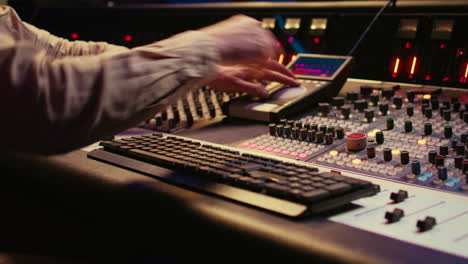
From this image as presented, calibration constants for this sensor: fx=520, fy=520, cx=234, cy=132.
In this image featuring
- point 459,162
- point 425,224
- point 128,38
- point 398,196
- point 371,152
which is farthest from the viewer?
point 128,38

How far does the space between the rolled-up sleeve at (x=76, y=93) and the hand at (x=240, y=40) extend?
4.5 inches

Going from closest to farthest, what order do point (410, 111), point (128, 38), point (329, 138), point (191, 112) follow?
point (329, 138) → point (410, 111) → point (191, 112) → point (128, 38)

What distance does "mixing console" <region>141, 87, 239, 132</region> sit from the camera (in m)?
1.45

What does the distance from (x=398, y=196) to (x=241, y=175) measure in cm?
26

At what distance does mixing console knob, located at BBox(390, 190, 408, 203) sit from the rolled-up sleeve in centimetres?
41

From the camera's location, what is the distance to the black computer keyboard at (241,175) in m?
0.78

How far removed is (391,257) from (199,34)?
0.53m

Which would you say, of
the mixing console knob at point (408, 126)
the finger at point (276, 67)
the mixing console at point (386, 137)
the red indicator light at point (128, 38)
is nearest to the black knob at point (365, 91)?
the mixing console at point (386, 137)

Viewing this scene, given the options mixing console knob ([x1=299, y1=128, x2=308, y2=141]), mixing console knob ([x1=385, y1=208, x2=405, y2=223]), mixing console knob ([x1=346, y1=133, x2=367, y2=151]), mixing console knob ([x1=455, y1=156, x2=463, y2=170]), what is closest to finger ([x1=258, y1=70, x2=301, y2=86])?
mixing console knob ([x1=299, y1=128, x2=308, y2=141])

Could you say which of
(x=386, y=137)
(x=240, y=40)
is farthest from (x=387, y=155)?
(x=240, y=40)

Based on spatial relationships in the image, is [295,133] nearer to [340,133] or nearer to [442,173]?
A: [340,133]

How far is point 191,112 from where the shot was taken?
1524mm

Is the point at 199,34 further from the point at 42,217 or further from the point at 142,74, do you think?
the point at 42,217

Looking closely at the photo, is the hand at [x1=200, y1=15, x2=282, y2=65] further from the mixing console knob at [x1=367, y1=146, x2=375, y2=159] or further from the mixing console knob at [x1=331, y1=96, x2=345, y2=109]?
the mixing console knob at [x1=331, y1=96, x2=345, y2=109]
